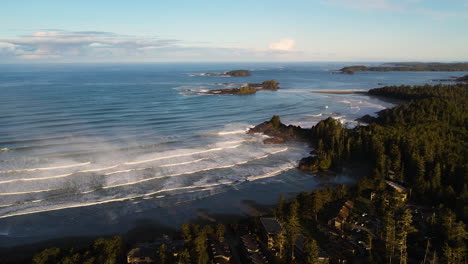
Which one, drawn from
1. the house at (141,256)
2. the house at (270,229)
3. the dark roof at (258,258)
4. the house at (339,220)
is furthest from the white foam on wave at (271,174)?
the house at (141,256)

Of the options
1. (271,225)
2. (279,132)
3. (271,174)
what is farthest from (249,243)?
(279,132)

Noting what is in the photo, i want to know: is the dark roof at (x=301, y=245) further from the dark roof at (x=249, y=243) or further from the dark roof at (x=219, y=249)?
the dark roof at (x=219, y=249)

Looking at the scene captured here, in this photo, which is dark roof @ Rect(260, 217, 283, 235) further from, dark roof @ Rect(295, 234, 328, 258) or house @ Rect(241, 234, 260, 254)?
dark roof @ Rect(295, 234, 328, 258)

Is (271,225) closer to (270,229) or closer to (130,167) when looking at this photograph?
(270,229)

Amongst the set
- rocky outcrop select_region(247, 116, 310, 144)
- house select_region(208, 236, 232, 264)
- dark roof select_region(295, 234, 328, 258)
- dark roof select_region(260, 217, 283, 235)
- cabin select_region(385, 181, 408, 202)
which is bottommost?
house select_region(208, 236, 232, 264)

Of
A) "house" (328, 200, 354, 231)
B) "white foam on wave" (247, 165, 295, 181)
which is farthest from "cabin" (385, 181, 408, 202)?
"white foam on wave" (247, 165, 295, 181)
